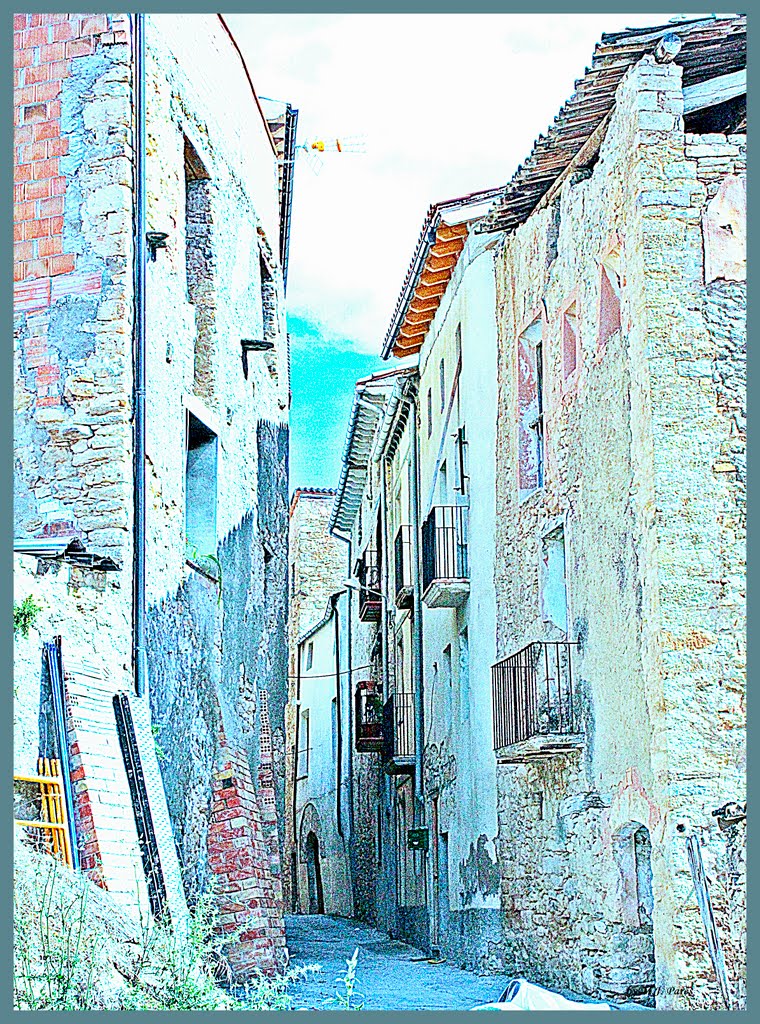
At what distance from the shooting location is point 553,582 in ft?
44.2

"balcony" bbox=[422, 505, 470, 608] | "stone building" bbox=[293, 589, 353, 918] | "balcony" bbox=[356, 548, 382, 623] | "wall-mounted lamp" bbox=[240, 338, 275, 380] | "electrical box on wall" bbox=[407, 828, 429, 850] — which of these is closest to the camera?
"balcony" bbox=[422, 505, 470, 608]

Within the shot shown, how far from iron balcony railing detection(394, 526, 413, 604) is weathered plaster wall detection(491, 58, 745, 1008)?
28.2 feet

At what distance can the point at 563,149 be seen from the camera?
12.6 meters

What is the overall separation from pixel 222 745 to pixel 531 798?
327 centimetres

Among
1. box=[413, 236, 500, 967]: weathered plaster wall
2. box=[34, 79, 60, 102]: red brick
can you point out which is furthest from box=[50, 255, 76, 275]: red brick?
box=[413, 236, 500, 967]: weathered plaster wall

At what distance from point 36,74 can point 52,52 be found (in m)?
0.25

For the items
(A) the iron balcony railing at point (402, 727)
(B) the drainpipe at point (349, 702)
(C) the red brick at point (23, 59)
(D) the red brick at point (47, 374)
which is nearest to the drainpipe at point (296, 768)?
(B) the drainpipe at point (349, 702)

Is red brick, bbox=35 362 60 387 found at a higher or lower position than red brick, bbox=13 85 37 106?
lower

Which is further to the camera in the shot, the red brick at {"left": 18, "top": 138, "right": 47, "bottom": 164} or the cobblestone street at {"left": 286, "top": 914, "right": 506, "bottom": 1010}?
the cobblestone street at {"left": 286, "top": 914, "right": 506, "bottom": 1010}

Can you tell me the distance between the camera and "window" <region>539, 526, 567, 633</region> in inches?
526

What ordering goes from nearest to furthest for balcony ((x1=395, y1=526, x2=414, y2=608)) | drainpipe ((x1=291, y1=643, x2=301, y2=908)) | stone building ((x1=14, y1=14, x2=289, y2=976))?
1. stone building ((x1=14, y1=14, x2=289, y2=976))
2. balcony ((x1=395, y1=526, x2=414, y2=608))
3. drainpipe ((x1=291, y1=643, x2=301, y2=908))

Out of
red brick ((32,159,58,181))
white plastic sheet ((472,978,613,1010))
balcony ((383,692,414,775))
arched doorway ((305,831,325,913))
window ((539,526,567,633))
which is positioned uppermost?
red brick ((32,159,58,181))

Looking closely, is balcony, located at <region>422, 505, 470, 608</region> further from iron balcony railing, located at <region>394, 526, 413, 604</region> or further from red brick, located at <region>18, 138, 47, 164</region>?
red brick, located at <region>18, 138, 47, 164</region>

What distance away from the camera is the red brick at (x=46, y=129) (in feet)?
40.5
